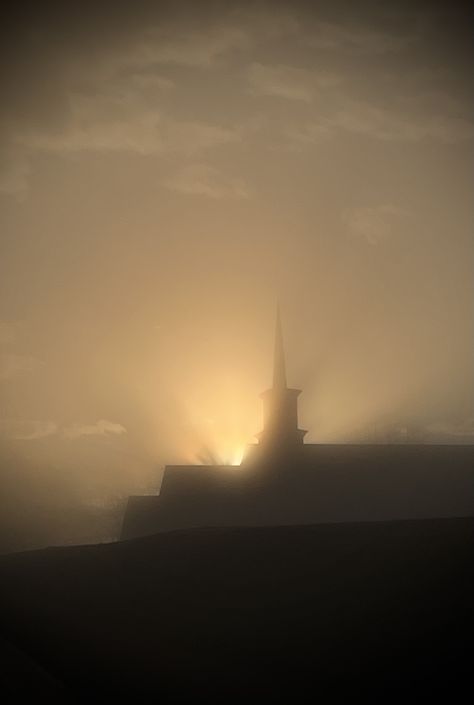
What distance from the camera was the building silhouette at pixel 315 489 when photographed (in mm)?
39781

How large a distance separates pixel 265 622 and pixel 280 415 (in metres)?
38.3

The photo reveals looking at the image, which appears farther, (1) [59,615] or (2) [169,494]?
(2) [169,494]

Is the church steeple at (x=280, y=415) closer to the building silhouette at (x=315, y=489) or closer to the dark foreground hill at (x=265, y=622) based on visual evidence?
the building silhouette at (x=315, y=489)

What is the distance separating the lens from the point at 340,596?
959cm

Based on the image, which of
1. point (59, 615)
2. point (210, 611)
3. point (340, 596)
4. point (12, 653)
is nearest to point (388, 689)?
point (340, 596)

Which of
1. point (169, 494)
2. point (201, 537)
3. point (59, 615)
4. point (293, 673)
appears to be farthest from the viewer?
point (169, 494)

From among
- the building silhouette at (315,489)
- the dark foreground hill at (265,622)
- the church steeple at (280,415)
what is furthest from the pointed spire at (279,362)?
the dark foreground hill at (265,622)

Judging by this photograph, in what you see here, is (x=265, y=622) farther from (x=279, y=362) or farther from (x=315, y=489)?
(x=279, y=362)

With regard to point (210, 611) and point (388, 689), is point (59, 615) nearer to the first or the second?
point (210, 611)

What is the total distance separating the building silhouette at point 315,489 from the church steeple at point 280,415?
200 centimetres

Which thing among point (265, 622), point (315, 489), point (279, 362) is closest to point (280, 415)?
point (279, 362)

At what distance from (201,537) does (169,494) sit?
1098 inches

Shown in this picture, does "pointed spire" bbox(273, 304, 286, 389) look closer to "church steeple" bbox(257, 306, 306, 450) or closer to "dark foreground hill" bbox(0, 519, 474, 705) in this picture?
"church steeple" bbox(257, 306, 306, 450)

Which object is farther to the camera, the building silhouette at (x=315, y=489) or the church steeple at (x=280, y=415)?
the church steeple at (x=280, y=415)
